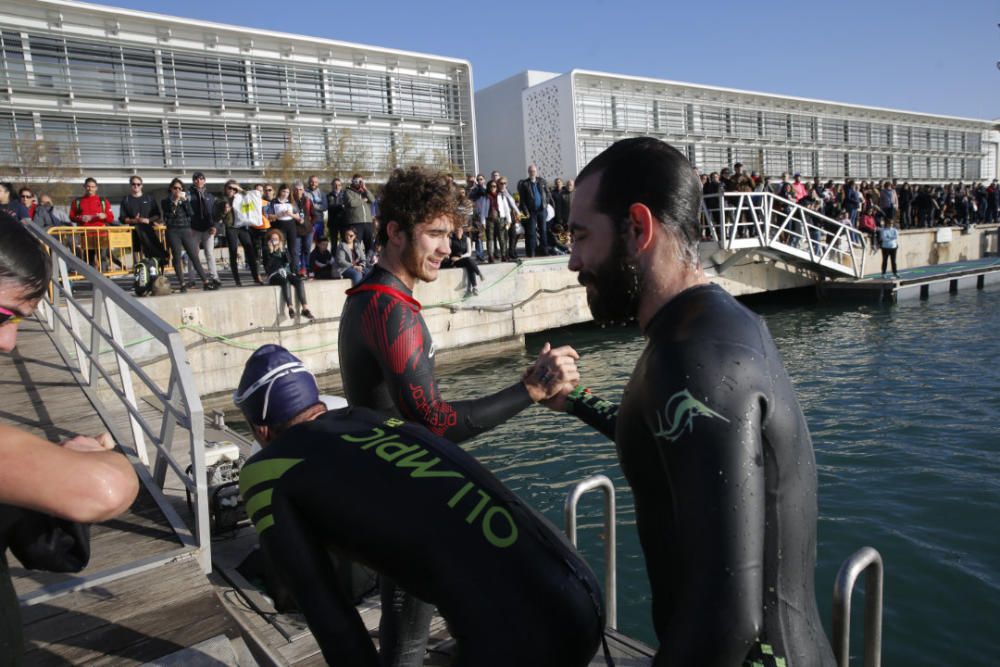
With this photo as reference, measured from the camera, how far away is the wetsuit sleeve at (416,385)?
8.21ft

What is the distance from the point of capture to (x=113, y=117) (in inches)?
1142

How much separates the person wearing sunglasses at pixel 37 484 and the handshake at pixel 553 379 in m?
1.33

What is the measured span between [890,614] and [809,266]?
20.5 m

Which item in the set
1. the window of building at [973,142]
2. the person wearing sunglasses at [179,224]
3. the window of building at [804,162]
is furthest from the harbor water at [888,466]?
the window of building at [973,142]

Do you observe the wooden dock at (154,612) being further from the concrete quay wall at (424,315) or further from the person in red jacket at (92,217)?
the person in red jacket at (92,217)

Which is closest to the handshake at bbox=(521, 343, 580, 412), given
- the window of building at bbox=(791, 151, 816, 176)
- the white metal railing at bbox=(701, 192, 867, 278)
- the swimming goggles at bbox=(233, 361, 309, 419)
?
the swimming goggles at bbox=(233, 361, 309, 419)

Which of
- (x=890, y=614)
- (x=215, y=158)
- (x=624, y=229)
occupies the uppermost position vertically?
(x=215, y=158)

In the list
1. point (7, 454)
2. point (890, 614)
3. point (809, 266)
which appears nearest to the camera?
point (7, 454)

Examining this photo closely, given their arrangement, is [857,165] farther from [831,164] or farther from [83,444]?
[83,444]

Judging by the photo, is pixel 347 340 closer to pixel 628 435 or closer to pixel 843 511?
pixel 628 435

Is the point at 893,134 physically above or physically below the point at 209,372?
above

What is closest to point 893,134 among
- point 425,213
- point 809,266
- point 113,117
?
point 809,266

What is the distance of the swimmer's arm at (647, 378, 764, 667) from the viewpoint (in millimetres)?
1160

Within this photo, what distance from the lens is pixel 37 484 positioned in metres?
1.31
